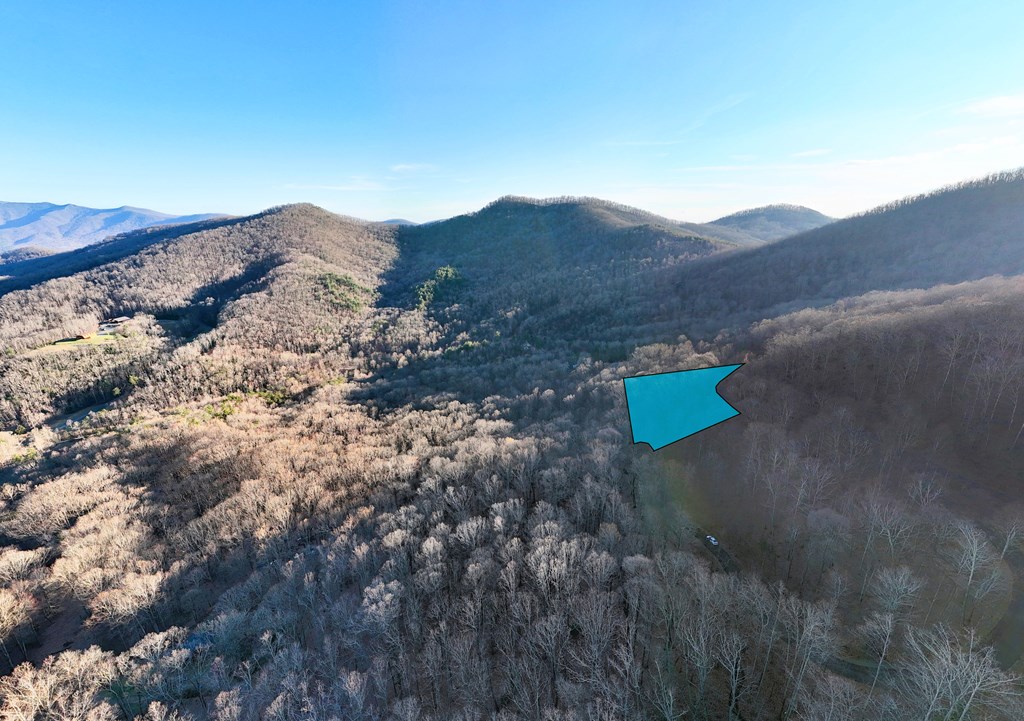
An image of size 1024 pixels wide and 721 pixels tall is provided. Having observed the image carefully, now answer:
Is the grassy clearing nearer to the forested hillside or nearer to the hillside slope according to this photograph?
the forested hillside

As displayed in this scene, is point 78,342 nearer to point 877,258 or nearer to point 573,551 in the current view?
point 573,551

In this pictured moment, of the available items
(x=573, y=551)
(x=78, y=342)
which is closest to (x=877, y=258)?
(x=573, y=551)

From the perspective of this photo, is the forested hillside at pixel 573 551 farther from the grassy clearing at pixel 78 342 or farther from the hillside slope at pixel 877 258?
the grassy clearing at pixel 78 342

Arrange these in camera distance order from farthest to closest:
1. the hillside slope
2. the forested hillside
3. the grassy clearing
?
the grassy clearing, the hillside slope, the forested hillside

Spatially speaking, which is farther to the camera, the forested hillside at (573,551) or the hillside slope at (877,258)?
the hillside slope at (877,258)

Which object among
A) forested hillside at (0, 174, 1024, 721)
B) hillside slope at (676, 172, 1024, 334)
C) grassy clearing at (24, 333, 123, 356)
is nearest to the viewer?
forested hillside at (0, 174, 1024, 721)

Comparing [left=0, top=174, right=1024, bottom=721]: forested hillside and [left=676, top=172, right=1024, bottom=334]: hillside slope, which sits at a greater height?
[left=676, top=172, right=1024, bottom=334]: hillside slope

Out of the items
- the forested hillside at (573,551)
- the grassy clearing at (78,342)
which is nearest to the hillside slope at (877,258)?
the forested hillside at (573,551)

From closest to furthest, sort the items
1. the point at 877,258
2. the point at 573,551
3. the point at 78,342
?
the point at 573,551 < the point at 877,258 < the point at 78,342

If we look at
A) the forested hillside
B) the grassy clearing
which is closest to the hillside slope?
the forested hillside

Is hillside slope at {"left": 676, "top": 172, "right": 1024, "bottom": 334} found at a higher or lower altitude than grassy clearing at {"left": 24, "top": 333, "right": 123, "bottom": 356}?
higher

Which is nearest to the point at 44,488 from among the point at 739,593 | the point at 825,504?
the point at 739,593

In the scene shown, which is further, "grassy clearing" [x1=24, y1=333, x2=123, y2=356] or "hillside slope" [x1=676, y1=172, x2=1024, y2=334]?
"grassy clearing" [x1=24, y1=333, x2=123, y2=356]
